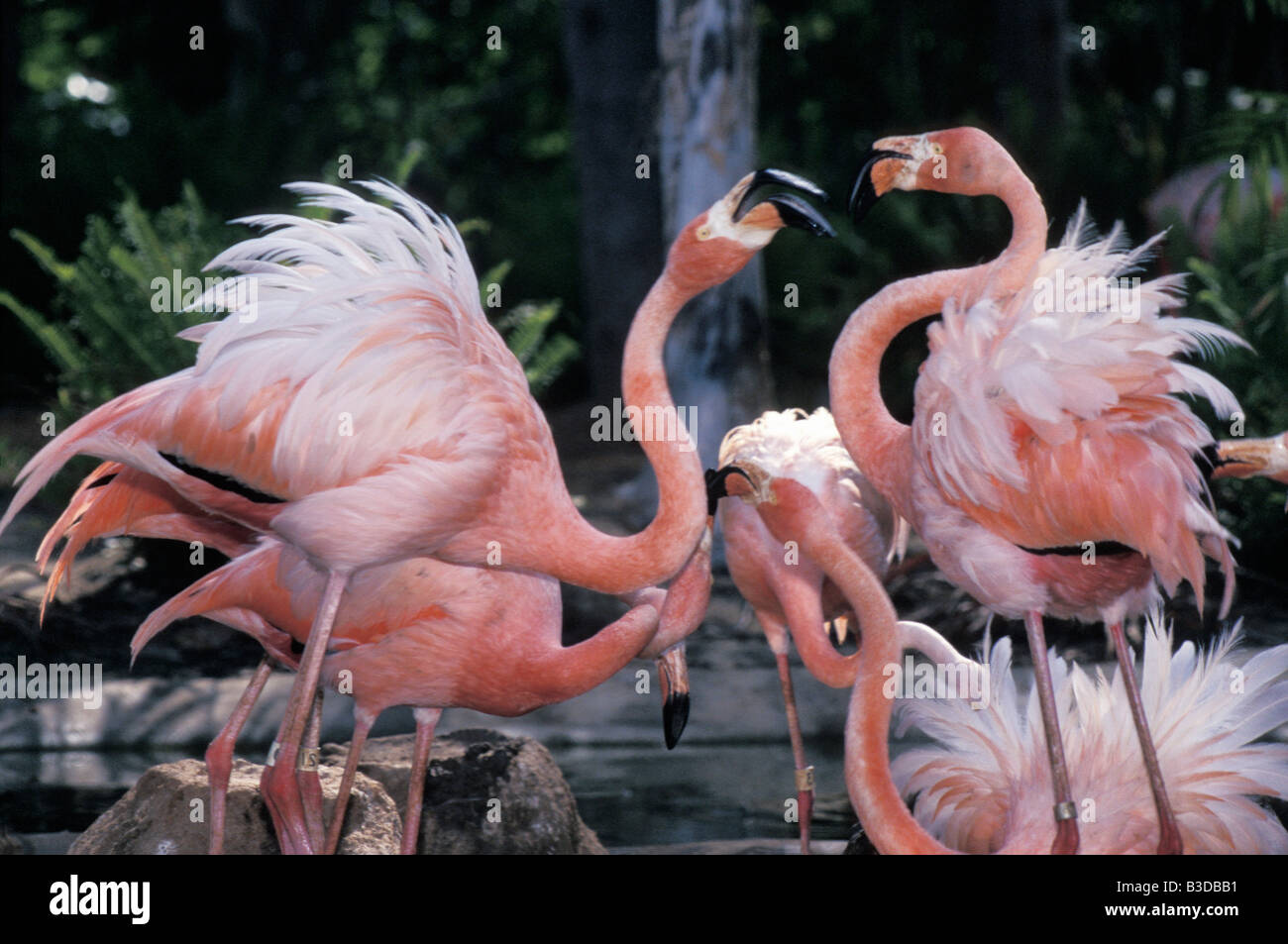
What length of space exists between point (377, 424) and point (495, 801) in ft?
4.27

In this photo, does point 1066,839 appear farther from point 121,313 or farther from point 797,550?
point 121,313

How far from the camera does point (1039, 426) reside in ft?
11.2

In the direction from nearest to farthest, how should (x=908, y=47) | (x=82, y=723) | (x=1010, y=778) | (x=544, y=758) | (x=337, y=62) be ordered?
(x=1010, y=778), (x=544, y=758), (x=82, y=723), (x=908, y=47), (x=337, y=62)

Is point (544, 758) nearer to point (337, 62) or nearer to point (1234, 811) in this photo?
point (1234, 811)

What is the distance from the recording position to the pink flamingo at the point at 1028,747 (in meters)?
3.46

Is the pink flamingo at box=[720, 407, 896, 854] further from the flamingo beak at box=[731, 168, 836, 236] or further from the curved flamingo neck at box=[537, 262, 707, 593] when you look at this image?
the flamingo beak at box=[731, 168, 836, 236]

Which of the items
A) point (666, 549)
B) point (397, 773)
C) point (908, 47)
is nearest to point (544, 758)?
point (397, 773)

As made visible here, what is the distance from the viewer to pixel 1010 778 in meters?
3.72

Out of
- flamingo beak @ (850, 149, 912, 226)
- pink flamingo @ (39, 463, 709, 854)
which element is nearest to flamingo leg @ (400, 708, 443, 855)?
pink flamingo @ (39, 463, 709, 854)

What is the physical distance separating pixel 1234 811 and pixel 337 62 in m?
12.3

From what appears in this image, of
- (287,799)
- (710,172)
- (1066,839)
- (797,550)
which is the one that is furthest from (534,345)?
(1066,839)

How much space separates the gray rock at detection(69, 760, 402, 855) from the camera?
3.76m

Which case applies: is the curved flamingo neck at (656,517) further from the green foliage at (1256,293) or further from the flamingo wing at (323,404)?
the green foliage at (1256,293)

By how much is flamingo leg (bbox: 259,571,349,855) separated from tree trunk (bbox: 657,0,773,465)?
9.84 ft
